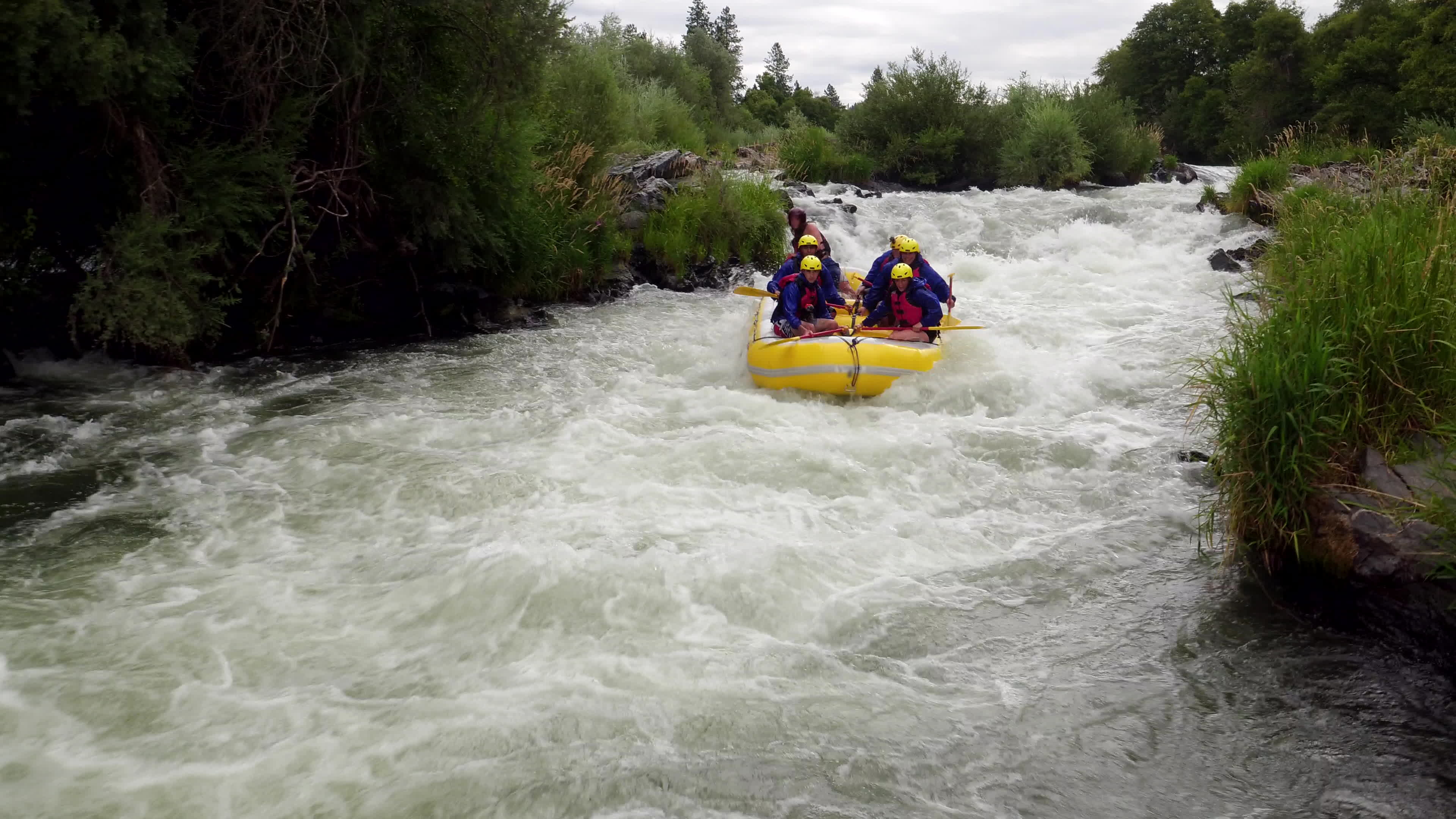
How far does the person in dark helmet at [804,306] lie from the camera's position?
748cm

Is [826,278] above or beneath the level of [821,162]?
beneath

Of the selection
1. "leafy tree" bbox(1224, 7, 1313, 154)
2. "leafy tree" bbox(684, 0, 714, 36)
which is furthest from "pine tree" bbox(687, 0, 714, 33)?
"leafy tree" bbox(1224, 7, 1313, 154)

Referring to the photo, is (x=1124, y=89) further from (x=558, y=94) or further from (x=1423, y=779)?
(x=1423, y=779)

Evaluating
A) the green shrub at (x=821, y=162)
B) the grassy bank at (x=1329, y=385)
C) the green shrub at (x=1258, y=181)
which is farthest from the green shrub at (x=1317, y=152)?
the grassy bank at (x=1329, y=385)

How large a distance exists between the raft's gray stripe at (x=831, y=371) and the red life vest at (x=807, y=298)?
1.15 meters

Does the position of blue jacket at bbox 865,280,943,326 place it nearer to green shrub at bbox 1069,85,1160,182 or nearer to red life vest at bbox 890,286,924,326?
red life vest at bbox 890,286,924,326

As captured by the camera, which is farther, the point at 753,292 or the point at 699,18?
the point at 699,18

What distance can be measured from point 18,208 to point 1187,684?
7142mm

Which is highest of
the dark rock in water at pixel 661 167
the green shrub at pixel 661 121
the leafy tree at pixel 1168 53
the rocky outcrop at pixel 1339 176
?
the leafy tree at pixel 1168 53

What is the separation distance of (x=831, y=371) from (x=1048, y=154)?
14.8 metres

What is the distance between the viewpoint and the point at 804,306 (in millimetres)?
8148

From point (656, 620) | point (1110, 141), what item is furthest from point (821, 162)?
point (656, 620)

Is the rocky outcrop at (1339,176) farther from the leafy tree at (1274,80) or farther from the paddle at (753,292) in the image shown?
the leafy tree at (1274,80)

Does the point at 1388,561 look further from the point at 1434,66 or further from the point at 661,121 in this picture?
the point at 1434,66
